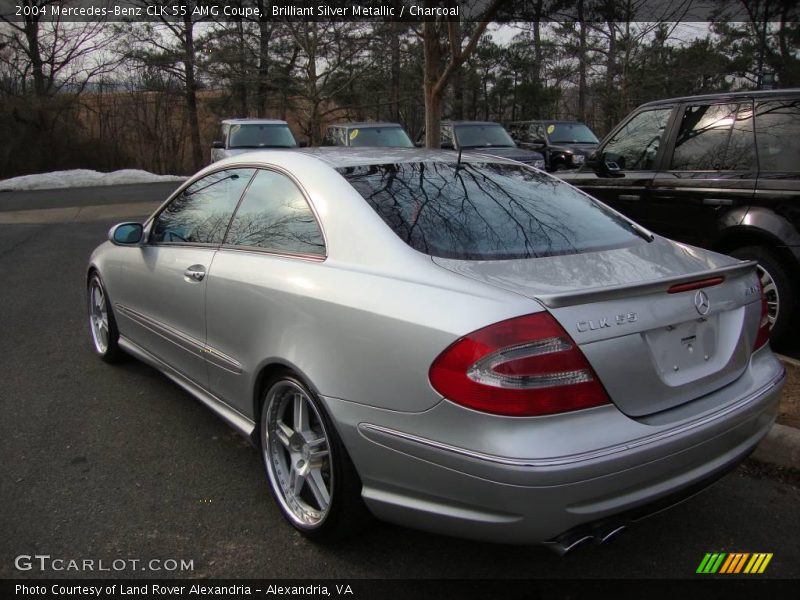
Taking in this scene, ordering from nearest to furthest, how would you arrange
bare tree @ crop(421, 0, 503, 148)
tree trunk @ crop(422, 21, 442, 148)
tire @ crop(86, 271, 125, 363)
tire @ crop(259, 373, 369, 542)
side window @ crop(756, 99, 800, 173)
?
tire @ crop(259, 373, 369, 542)
side window @ crop(756, 99, 800, 173)
tire @ crop(86, 271, 125, 363)
bare tree @ crop(421, 0, 503, 148)
tree trunk @ crop(422, 21, 442, 148)

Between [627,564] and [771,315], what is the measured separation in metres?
2.74

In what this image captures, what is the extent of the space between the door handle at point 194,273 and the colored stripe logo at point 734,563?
8.33 feet

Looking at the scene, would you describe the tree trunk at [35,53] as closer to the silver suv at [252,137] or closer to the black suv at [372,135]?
the silver suv at [252,137]

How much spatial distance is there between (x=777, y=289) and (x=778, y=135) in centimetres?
104

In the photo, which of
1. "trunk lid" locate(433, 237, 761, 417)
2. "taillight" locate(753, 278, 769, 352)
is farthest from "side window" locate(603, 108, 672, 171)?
"trunk lid" locate(433, 237, 761, 417)

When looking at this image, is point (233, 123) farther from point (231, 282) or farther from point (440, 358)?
point (440, 358)

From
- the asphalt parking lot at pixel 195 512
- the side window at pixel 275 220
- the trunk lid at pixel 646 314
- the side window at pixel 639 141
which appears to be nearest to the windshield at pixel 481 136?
the side window at pixel 639 141

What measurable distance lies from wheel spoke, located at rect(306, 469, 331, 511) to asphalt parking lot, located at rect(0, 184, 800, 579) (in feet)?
0.61

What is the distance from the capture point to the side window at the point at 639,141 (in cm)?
538

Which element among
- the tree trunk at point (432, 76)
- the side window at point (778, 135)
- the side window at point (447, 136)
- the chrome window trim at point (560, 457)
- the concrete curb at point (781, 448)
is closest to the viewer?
the chrome window trim at point (560, 457)

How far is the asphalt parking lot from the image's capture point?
2545mm

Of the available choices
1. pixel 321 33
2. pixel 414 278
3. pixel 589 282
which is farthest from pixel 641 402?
pixel 321 33

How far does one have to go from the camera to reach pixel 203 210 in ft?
12.1

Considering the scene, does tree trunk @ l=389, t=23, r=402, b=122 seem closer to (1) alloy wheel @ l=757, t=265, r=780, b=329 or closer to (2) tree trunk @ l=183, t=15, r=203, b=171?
(2) tree trunk @ l=183, t=15, r=203, b=171
